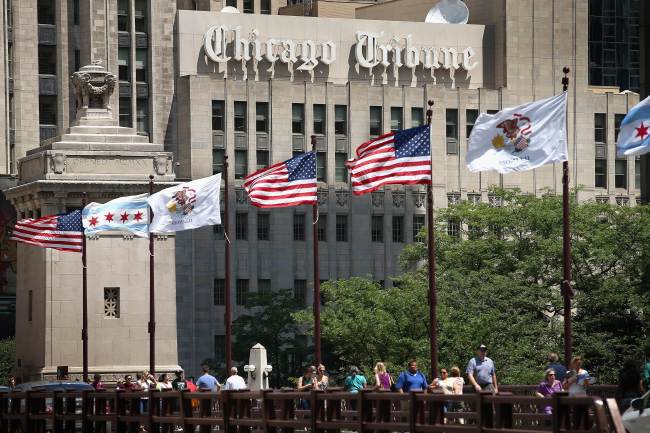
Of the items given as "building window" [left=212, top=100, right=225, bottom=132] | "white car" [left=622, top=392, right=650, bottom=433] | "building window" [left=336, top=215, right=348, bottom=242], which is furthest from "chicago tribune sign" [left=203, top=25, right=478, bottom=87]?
"white car" [left=622, top=392, right=650, bottom=433]

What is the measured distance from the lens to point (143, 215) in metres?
79.1

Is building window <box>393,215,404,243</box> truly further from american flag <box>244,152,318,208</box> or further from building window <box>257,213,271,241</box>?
american flag <box>244,152,318,208</box>

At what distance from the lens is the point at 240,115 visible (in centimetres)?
13450

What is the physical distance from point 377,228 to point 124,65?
20882 mm

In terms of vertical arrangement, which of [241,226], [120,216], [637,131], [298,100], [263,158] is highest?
[298,100]

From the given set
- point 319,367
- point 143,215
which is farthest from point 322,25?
point 319,367

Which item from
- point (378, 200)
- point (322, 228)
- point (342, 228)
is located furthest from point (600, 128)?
point (322, 228)

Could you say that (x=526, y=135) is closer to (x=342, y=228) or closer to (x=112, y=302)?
(x=112, y=302)

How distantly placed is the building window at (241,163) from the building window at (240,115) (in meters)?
1.40

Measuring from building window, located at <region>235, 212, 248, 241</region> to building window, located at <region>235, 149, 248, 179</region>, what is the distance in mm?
2431

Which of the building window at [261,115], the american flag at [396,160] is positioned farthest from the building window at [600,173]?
the american flag at [396,160]

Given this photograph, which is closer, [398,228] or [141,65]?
[398,228]

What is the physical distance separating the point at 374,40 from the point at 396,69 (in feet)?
8.89

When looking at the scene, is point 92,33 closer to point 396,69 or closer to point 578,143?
point 396,69
